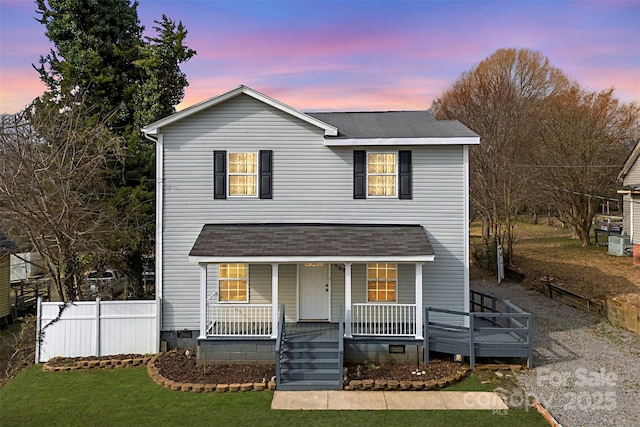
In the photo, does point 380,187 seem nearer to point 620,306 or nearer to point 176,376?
Answer: point 176,376

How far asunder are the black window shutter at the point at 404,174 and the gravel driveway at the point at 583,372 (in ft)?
18.4

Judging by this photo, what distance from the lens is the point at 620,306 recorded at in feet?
46.7

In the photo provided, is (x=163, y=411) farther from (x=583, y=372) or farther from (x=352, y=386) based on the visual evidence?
(x=583, y=372)

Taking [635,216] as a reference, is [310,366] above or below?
below

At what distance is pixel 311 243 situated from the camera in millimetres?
11961

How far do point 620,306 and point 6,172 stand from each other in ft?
63.4

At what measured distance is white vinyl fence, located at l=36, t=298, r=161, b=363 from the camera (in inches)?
472

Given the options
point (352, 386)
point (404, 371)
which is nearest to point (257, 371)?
point (352, 386)

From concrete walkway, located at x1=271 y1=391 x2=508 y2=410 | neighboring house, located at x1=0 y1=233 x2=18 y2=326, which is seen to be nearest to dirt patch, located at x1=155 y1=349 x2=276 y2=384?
concrete walkway, located at x1=271 y1=391 x2=508 y2=410

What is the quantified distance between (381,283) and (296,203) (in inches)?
136

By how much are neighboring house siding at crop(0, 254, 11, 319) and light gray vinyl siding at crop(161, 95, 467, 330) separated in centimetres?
1024

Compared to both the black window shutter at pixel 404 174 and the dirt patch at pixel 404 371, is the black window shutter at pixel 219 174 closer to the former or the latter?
the black window shutter at pixel 404 174

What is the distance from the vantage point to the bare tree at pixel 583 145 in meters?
27.8

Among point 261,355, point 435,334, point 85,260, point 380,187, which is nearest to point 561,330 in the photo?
point 435,334
